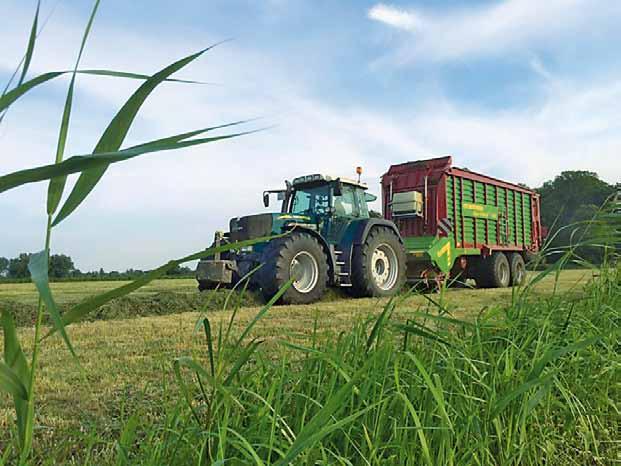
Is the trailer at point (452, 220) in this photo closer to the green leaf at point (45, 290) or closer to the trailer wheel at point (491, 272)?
the trailer wheel at point (491, 272)

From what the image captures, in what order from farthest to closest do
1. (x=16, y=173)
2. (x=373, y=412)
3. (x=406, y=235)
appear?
(x=406, y=235)
(x=373, y=412)
(x=16, y=173)

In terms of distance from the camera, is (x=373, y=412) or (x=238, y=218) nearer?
(x=373, y=412)

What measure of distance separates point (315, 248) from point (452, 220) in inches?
160

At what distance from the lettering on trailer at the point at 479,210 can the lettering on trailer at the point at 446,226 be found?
29.0 inches

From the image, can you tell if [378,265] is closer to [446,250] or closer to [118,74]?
[446,250]

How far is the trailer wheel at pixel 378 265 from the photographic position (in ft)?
26.4

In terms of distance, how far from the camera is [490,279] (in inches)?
449

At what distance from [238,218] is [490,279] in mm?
5974

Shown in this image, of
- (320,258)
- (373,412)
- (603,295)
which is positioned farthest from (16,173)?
(320,258)

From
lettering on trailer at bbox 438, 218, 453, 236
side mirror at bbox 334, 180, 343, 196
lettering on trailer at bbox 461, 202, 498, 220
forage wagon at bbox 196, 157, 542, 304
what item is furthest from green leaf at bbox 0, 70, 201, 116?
lettering on trailer at bbox 461, 202, 498, 220

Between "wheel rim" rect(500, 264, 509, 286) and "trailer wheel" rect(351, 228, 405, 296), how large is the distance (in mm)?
3807

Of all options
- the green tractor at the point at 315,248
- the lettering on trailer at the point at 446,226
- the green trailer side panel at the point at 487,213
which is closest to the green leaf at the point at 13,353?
the green tractor at the point at 315,248

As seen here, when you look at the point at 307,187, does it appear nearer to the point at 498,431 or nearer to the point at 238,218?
the point at 238,218

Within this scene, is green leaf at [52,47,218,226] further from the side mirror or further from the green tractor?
the side mirror
